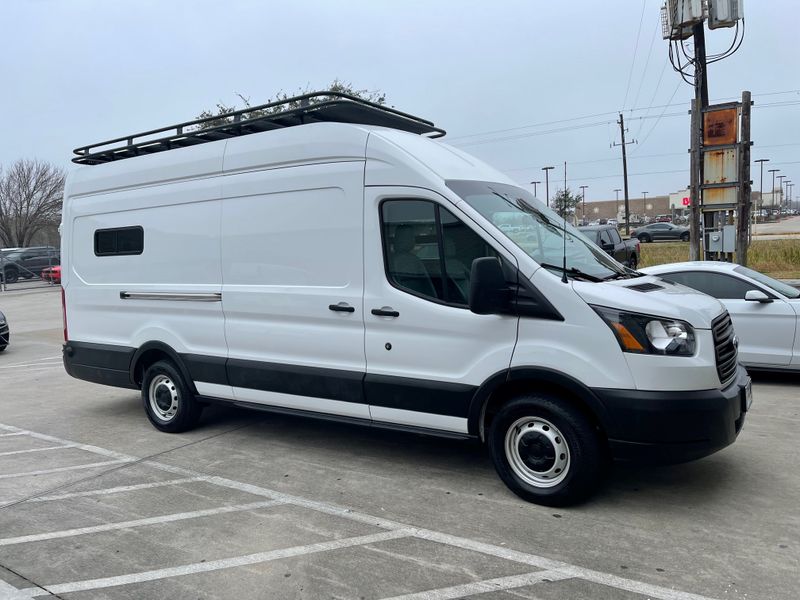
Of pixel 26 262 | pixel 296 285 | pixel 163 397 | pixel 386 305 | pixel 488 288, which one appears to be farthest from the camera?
pixel 26 262

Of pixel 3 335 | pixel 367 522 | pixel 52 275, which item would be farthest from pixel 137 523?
pixel 52 275

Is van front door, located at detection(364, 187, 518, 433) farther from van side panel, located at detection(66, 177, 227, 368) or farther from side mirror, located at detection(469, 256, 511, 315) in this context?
van side panel, located at detection(66, 177, 227, 368)

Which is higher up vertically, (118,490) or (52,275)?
(52,275)

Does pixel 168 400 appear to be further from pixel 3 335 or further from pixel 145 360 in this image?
pixel 3 335

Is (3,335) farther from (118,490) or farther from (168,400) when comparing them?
(118,490)

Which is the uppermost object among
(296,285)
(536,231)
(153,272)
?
(536,231)

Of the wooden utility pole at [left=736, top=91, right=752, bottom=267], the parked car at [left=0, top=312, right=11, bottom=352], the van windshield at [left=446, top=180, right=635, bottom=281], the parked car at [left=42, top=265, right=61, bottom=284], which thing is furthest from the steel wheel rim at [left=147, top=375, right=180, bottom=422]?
the parked car at [left=42, top=265, right=61, bottom=284]

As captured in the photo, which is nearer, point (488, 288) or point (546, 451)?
point (488, 288)

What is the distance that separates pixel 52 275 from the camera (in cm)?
3078

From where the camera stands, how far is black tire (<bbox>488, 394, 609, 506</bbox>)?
4219 millimetres

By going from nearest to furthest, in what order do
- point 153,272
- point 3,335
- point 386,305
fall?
point 386,305
point 153,272
point 3,335

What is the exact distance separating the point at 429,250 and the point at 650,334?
1598 mm

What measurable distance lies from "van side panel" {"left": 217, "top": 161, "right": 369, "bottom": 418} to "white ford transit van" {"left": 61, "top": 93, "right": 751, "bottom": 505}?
0.02 meters

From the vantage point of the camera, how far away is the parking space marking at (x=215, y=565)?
3.59m
